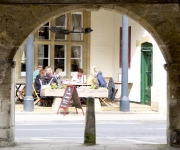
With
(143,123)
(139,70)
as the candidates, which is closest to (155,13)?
(143,123)

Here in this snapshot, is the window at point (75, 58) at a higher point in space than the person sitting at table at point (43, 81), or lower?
higher

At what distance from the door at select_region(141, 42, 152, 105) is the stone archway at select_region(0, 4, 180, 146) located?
11.0m

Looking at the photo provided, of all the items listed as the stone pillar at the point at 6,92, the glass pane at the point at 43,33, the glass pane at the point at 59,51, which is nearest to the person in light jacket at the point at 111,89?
the glass pane at the point at 59,51

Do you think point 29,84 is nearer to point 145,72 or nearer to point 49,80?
point 49,80

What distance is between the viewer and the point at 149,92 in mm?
20672

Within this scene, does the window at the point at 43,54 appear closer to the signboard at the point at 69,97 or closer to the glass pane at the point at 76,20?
the glass pane at the point at 76,20

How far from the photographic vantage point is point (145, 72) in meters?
21.2

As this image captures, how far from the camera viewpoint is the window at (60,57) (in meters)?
23.0

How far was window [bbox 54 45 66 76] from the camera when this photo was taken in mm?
22984

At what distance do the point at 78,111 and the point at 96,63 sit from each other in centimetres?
432

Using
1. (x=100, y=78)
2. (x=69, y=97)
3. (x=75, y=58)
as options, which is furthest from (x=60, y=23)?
(x=69, y=97)

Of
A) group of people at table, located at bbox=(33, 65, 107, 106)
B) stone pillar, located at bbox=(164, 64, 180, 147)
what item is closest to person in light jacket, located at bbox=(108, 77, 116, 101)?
group of people at table, located at bbox=(33, 65, 107, 106)

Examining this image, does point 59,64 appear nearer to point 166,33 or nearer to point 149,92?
point 149,92

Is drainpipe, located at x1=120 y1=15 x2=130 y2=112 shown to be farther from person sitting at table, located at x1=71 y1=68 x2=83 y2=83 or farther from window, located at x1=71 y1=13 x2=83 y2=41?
window, located at x1=71 y1=13 x2=83 y2=41
